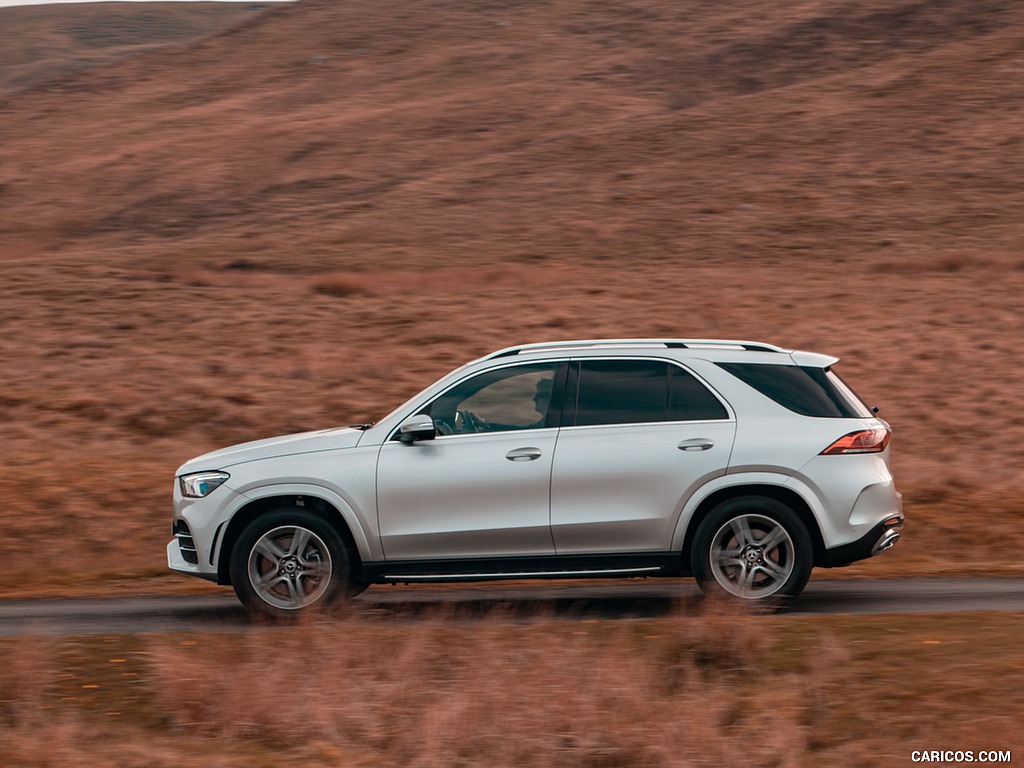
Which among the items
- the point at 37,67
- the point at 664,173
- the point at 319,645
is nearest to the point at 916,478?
the point at 319,645

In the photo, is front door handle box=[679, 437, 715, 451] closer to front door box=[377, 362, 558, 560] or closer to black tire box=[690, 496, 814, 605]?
black tire box=[690, 496, 814, 605]

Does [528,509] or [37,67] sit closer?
[528,509]

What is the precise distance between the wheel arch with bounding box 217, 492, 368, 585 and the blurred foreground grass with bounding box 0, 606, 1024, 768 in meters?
0.74

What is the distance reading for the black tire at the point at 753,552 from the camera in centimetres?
924

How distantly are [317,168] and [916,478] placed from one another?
26047 mm

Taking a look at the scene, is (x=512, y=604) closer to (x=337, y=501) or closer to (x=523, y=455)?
(x=523, y=455)

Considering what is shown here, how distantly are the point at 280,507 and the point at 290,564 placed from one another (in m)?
0.38

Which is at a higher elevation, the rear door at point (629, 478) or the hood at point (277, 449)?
the hood at point (277, 449)

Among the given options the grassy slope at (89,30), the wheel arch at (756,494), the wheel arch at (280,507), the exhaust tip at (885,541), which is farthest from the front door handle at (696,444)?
the grassy slope at (89,30)

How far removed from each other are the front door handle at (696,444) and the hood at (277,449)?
2.15m

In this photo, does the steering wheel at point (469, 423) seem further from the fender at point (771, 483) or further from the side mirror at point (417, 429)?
the fender at point (771, 483)

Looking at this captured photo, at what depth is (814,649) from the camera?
8.14 meters

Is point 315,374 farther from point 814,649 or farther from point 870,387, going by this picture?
point 814,649

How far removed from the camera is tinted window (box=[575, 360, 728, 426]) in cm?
945
